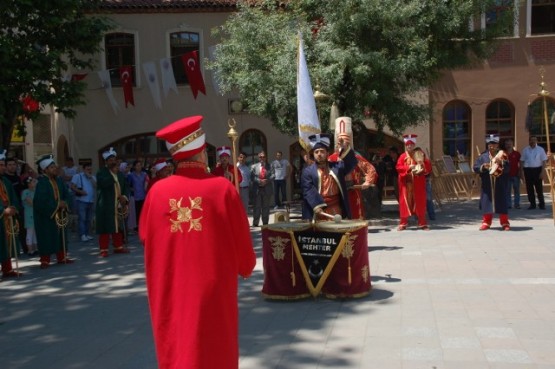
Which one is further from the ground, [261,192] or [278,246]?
[261,192]

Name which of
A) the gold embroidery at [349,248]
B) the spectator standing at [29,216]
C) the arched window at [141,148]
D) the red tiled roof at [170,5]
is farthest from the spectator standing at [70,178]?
the gold embroidery at [349,248]

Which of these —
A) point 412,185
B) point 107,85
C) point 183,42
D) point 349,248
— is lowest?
point 349,248

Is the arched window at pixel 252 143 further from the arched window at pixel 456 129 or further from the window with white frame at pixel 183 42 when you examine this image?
the arched window at pixel 456 129

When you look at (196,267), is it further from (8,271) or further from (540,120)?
(540,120)

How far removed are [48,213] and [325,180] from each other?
4.96 meters

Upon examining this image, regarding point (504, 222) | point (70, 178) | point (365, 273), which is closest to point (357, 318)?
point (365, 273)

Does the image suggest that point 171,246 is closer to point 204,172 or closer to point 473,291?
point 204,172

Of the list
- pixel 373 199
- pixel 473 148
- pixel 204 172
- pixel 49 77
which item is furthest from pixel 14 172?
pixel 473 148

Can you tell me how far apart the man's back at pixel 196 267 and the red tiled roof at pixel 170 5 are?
18.1 m

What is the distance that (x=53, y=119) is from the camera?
23422 millimetres

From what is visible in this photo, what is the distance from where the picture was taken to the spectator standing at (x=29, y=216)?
11.5 meters

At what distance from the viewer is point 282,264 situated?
23.2ft

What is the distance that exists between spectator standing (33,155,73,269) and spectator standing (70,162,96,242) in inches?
122

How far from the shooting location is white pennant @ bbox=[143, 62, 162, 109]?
67.2 ft
